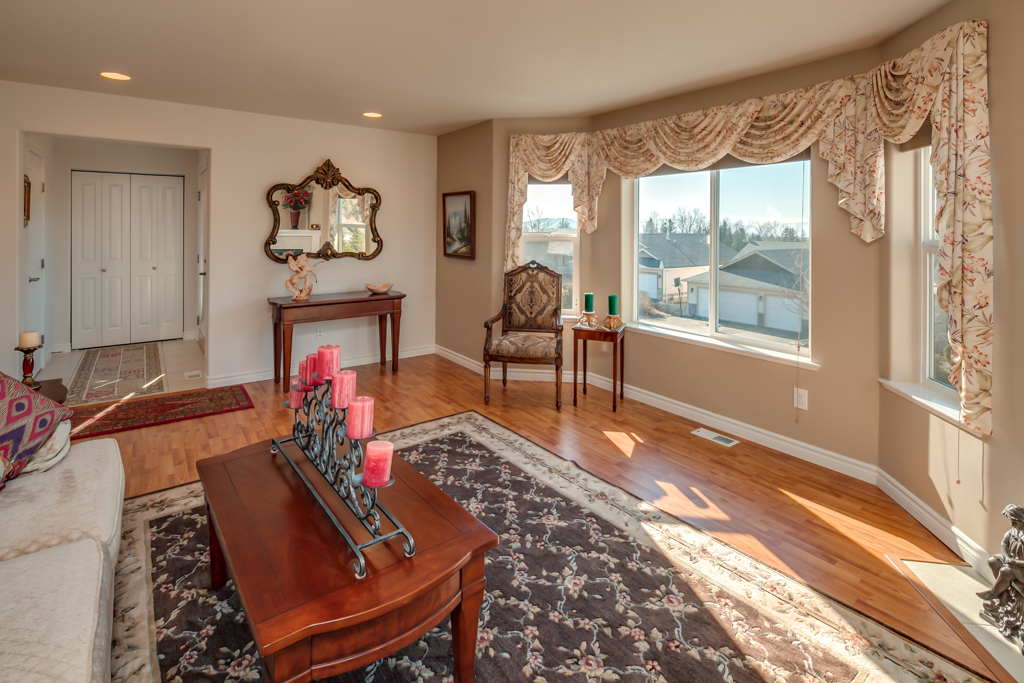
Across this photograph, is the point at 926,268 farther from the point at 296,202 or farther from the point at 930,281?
the point at 296,202

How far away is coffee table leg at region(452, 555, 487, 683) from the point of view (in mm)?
1546

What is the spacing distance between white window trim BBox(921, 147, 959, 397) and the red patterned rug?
14.7 feet

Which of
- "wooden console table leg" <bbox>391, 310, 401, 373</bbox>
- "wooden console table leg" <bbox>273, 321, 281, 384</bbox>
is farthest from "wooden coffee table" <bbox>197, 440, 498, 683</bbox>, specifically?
"wooden console table leg" <bbox>391, 310, 401, 373</bbox>

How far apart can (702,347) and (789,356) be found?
2.08 feet

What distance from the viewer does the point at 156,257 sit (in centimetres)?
662

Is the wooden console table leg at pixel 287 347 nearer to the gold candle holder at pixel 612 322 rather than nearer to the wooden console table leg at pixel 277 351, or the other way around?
the wooden console table leg at pixel 277 351

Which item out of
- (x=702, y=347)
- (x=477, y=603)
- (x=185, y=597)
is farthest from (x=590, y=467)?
(x=185, y=597)

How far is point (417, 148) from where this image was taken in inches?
227

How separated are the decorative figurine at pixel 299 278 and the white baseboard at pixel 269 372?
755mm

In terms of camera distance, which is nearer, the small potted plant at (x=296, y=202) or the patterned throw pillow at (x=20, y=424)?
the patterned throw pillow at (x=20, y=424)

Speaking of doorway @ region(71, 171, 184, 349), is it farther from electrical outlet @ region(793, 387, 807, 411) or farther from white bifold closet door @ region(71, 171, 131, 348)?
electrical outlet @ region(793, 387, 807, 411)

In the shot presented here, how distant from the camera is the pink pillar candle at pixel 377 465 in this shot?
5.00 feet

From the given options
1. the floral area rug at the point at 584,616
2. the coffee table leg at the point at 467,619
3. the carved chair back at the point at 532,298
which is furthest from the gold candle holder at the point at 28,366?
the carved chair back at the point at 532,298

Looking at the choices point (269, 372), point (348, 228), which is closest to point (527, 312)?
point (348, 228)
